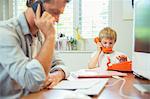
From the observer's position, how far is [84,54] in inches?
138

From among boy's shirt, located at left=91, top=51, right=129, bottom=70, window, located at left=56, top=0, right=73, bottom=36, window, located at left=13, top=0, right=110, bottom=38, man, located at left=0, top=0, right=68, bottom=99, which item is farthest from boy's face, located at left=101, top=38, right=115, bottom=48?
man, located at left=0, top=0, right=68, bottom=99

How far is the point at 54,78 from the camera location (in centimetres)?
139

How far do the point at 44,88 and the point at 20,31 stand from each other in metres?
0.31

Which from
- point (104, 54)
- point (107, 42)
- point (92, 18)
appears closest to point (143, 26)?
point (107, 42)

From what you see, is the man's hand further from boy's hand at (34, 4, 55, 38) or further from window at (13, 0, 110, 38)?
window at (13, 0, 110, 38)

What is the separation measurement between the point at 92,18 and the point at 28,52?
246 centimetres

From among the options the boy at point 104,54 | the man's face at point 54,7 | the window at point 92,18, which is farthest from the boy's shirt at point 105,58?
the man's face at point 54,7

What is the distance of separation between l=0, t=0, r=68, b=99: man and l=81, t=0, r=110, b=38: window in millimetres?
2225

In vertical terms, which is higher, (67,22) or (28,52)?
(67,22)

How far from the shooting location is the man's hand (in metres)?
1.29

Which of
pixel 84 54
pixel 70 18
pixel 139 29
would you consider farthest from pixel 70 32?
pixel 139 29

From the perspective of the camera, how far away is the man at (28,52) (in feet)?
3.71

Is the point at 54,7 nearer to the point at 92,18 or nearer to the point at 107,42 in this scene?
the point at 107,42

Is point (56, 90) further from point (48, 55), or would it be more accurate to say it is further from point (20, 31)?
point (20, 31)
